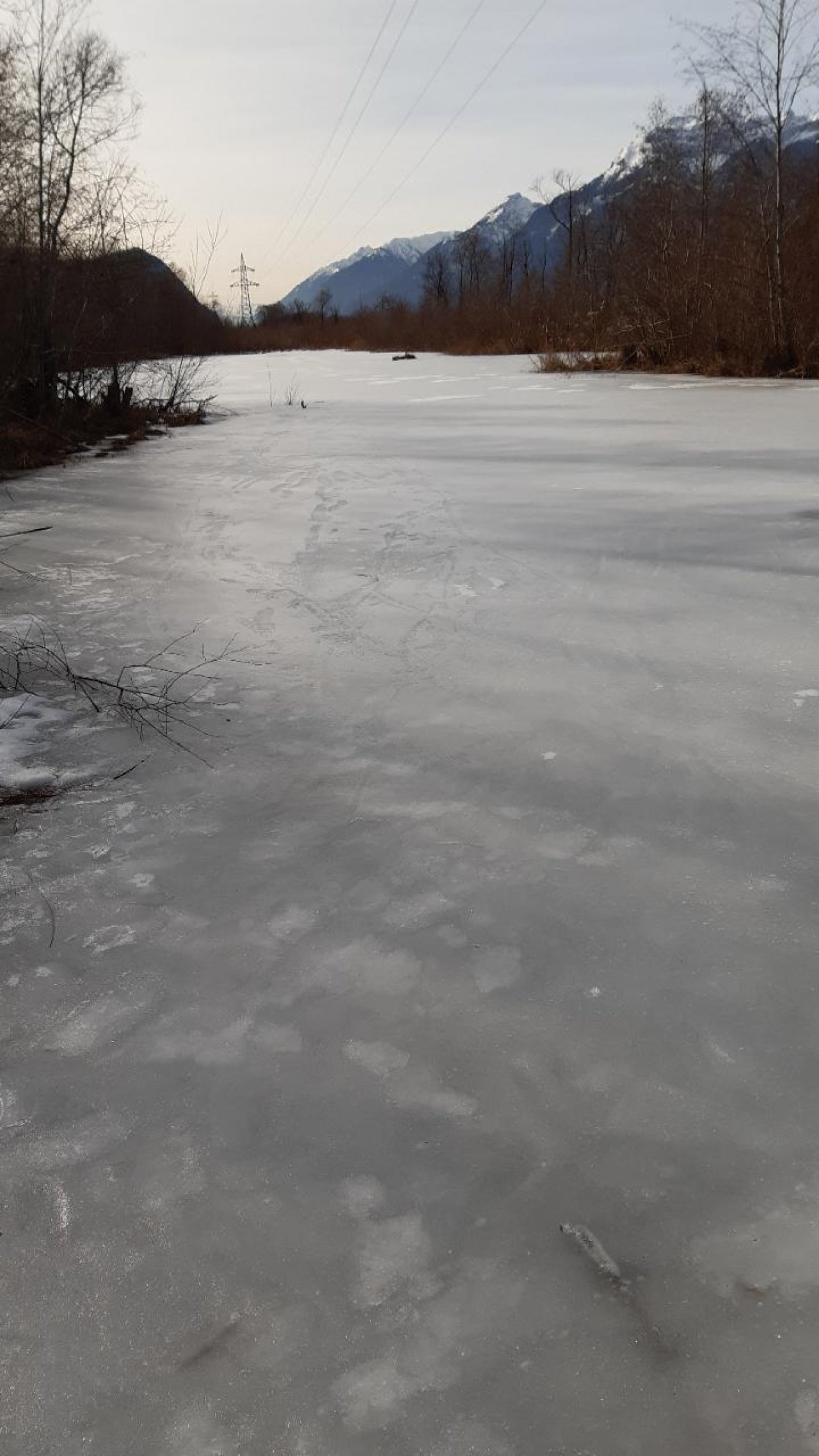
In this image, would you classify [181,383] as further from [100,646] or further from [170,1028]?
[170,1028]

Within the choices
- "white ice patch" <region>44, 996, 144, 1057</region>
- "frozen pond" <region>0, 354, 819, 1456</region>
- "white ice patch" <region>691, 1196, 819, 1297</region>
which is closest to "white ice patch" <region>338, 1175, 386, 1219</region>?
"frozen pond" <region>0, 354, 819, 1456</region>

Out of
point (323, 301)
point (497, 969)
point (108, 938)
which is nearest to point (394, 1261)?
point (497, 969)

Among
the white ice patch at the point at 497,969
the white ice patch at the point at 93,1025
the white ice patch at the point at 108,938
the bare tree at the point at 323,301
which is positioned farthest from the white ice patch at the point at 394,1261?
the bare tree at the point at 323,301

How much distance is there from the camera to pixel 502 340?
3144cm

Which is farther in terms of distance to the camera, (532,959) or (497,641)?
(497,641)

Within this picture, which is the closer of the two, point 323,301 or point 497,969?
point 497,969

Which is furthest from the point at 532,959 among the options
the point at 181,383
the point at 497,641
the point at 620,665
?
the point at 181,383

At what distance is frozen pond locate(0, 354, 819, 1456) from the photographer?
1195 mm

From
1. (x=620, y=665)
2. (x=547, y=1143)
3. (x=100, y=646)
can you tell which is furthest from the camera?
(x=100, y=646)

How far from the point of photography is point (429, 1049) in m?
1.75

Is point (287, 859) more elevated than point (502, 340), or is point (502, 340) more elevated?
point (502, 340)

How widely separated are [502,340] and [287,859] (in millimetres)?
32014

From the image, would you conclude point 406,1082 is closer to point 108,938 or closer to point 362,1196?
point 362,1196

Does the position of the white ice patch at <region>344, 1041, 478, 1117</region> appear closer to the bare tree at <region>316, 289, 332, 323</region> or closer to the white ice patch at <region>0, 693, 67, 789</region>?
the white ice patch at <region>0, 693, 67, 789</region>
